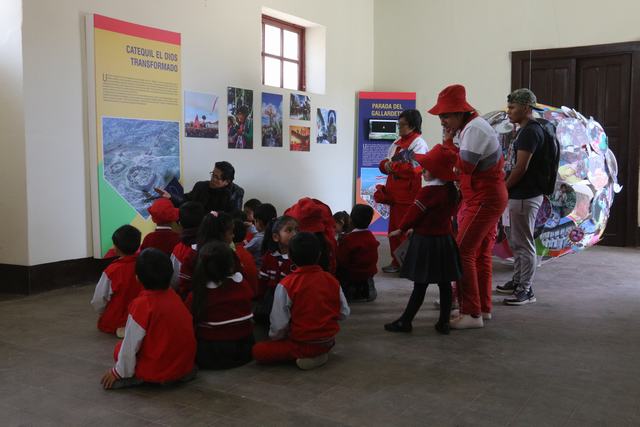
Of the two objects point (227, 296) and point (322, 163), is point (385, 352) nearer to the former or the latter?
point (227, 296)

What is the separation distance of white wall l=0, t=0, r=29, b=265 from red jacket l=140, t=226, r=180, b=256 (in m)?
1.23

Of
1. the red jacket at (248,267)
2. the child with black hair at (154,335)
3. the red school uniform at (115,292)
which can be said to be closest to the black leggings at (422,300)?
the red jacket at (248,267)

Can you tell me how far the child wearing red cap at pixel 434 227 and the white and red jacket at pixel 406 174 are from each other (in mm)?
1762

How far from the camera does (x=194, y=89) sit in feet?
20.7

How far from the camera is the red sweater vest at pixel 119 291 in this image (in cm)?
379

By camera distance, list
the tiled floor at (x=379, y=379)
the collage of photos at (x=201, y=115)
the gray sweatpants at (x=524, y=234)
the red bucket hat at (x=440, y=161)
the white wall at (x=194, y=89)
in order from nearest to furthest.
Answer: the tiled floor at (x=379, y=379) → the red bucket hat at (x=440, y=161) → the gray sweatpants at (x=524, y=234) → the white wall at (x=194, y=89) → the collage of photos at (x=201, y=115)

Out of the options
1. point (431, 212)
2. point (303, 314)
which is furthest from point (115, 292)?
point (431, 212)

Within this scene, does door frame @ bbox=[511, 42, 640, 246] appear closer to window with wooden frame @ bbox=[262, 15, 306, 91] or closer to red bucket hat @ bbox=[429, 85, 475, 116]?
window with wooden frame @ bbox=[262, 15, 306, 91]

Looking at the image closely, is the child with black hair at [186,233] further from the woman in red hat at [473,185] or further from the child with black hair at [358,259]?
the woman in red hat at [473,185]

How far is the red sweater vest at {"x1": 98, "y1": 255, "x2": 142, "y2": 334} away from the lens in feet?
12.5

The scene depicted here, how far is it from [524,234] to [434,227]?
1.27 m

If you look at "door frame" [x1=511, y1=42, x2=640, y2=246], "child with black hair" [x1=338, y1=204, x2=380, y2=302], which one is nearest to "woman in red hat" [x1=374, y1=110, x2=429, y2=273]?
"child with black hair" [x1=338, y1=204, x2=380, y2=302]

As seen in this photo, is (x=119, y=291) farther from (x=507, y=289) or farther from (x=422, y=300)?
(x=507, y=289)

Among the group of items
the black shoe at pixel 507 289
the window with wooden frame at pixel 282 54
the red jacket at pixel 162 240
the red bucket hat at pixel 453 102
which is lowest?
the black shoe at pixel 507 289
